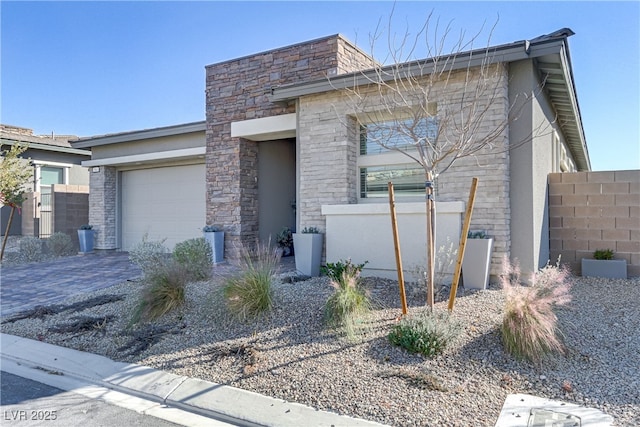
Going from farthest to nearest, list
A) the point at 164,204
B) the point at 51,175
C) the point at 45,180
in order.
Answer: the point at 51,175, the point at 45,180, the point at 164,204

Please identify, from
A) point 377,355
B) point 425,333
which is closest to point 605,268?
point 425,333

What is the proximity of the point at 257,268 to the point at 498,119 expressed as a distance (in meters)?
4.70

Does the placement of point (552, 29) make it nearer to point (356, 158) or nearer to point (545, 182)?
point (545, 182)

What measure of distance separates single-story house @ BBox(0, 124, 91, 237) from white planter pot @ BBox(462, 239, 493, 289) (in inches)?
583

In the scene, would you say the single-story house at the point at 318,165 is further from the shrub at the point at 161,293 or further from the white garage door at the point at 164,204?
the shrub at the point at 161,293

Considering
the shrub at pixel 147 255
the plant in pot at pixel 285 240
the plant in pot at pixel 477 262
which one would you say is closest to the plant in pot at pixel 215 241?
the shrub at pixel 147 255

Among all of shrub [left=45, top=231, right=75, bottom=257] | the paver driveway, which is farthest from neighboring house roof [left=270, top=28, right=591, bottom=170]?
shrub [left=45, top=231, right=75, bottom=257]

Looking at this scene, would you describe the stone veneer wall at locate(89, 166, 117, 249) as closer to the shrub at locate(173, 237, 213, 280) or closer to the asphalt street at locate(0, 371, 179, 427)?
the shrub at locate(173, 237, 213, 280)

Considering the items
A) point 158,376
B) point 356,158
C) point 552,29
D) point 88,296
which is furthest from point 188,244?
point 552,29

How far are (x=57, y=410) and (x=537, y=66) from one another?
861 cm

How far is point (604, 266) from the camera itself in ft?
27.3

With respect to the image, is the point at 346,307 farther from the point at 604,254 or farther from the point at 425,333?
the point at 604,254

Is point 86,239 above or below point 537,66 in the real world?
below

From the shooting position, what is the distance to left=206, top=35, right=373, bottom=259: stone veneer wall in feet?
33.3
